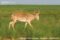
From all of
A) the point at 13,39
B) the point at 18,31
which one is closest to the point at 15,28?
the point at 18,31

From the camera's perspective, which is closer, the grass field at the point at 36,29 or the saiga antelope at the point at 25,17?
the grass field at the point at 36,29

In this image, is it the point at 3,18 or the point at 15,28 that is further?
the point at 3,18

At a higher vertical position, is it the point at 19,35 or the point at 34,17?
the point at 34,17

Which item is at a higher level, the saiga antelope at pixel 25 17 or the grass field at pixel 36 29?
the saiga antelope at pixel 25 17

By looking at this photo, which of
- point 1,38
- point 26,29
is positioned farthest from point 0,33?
point 26,29

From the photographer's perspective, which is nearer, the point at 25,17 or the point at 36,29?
the point at 36,29

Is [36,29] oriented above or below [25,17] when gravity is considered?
below

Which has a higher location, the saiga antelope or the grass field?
the saiga antelope

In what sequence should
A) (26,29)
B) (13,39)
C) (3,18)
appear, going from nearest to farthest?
(13,39), (26,29), (3,18)

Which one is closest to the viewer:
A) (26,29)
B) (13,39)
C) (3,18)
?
(13,39)

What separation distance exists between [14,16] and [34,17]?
487 millimetres

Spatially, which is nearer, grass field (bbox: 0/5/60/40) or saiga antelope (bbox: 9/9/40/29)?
grass field (bbox: 0/5/60/40)

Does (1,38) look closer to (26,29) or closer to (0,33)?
(0,33)

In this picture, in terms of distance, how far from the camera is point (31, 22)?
5.62 metres
